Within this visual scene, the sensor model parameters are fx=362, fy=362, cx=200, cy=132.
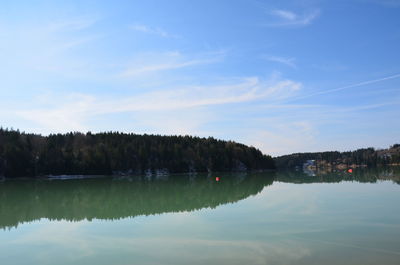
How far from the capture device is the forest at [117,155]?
103931 mm

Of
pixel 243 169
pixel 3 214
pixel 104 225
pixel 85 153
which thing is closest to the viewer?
pixel 104 225

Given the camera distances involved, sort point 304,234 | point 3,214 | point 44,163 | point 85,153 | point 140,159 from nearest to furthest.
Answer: point 304,234, point 3,214, point 44,163, point 85,153, point 140,159

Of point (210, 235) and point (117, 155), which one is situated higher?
point (117, 155)

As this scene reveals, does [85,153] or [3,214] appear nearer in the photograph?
[3,214]

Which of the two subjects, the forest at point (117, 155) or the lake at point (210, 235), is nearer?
the lake at point (210, 235)

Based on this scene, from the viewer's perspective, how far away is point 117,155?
12212 centimetres

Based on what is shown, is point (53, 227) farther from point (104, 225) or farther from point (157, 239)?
point (157, 239)

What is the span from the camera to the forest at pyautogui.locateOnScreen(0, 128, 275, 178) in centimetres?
10393

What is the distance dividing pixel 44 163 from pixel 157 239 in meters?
97.4

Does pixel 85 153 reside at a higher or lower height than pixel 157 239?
higher

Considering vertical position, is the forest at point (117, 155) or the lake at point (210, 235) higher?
the forest at point (117, 155)

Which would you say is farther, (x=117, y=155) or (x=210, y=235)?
(x=117, y=155)

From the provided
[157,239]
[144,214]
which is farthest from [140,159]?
[157,239]

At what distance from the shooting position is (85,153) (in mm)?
112375
